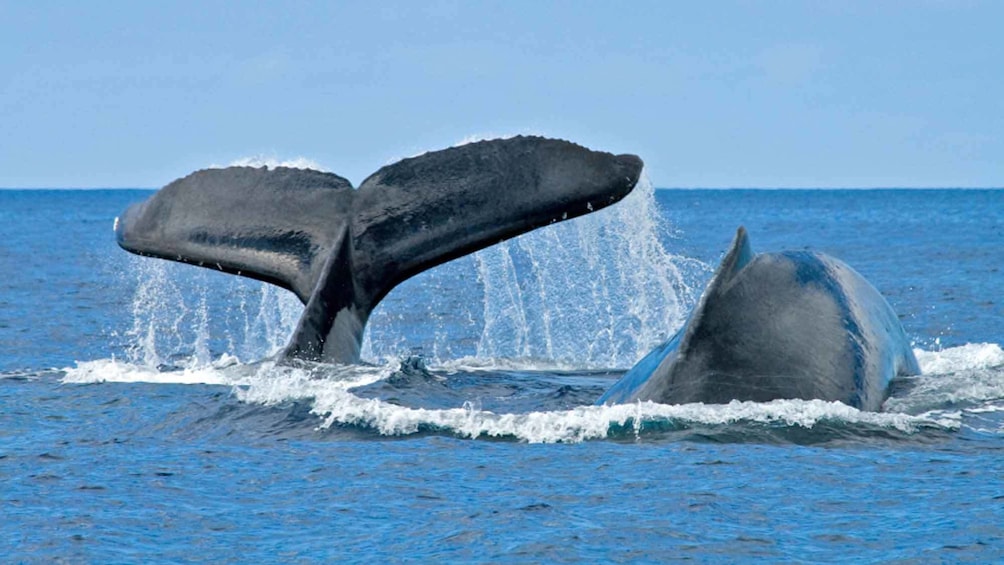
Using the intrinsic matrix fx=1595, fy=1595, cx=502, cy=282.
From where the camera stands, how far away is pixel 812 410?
1023 centimetres

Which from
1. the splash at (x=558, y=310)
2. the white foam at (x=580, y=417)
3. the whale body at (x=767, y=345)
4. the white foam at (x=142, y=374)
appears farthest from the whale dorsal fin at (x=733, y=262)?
the white foam at (x=142, y=374)

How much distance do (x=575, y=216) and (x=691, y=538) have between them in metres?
3.06

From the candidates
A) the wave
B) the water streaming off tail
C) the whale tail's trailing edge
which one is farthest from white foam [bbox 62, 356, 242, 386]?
the whale tail's trailing edge

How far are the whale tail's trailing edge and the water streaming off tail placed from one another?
0.74m

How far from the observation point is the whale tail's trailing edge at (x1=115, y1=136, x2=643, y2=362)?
1126 cm

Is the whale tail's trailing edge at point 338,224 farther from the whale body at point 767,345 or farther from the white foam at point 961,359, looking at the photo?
the white foam at point 961,359

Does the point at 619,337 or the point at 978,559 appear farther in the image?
the point at 619,337

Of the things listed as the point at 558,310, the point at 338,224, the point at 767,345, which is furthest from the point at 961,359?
the point at 558,310

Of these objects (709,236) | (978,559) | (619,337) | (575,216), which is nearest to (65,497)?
(575,216)

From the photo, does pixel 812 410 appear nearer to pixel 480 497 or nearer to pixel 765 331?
pixel 765 331

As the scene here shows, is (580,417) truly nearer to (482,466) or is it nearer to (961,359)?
(482,466)

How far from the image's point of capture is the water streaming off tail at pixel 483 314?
15.5 meters

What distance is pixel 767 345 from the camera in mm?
10086

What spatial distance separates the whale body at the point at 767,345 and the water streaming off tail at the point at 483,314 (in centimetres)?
99
